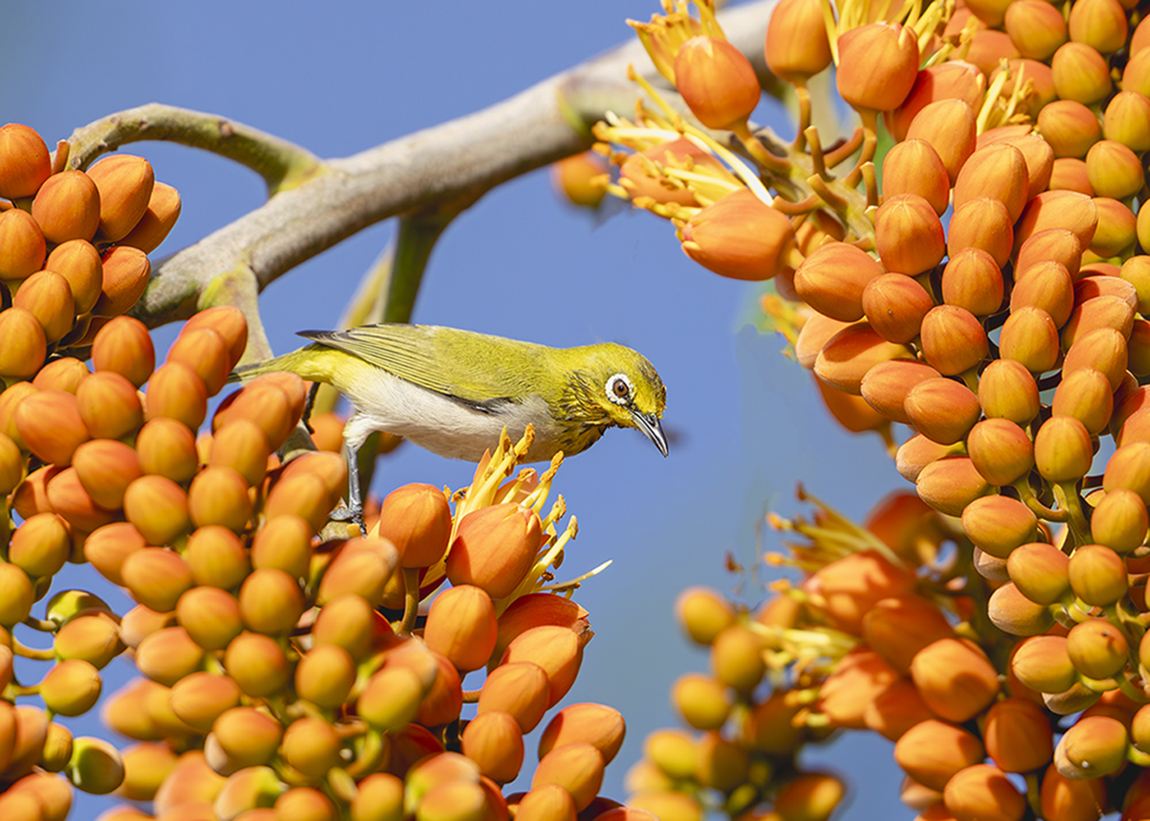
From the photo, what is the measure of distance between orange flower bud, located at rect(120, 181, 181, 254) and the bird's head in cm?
103

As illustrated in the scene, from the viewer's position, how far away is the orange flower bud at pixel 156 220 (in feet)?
3.66

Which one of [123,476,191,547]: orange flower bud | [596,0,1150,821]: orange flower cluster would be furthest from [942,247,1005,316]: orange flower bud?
[123,476,191,547]: orange flower bud

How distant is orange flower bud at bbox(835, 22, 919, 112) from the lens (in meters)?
1.22

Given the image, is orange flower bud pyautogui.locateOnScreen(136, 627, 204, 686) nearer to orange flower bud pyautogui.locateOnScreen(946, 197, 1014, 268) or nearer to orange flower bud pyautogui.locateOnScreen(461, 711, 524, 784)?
orange flower bud pyautogui.locateOnScreen(461, 711, 524, 784)

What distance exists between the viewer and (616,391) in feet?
6.67

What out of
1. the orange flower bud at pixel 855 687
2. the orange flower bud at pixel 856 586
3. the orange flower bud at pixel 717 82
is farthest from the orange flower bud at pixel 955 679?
the orange flower bud at pixel 717 82

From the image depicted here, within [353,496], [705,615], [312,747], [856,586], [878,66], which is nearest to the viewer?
[312,747]

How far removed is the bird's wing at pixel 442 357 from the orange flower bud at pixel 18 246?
97 centimetres

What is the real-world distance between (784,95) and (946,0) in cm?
92

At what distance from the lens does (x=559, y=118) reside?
198 centimetres

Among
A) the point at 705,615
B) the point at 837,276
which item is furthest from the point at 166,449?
the point at 705,615

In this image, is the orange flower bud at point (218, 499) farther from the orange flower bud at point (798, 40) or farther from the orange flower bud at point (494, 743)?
the orange flower bud at point (798, 40)

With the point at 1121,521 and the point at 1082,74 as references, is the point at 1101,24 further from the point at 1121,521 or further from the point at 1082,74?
the point at 1121,521

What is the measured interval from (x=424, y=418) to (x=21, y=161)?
977mm
